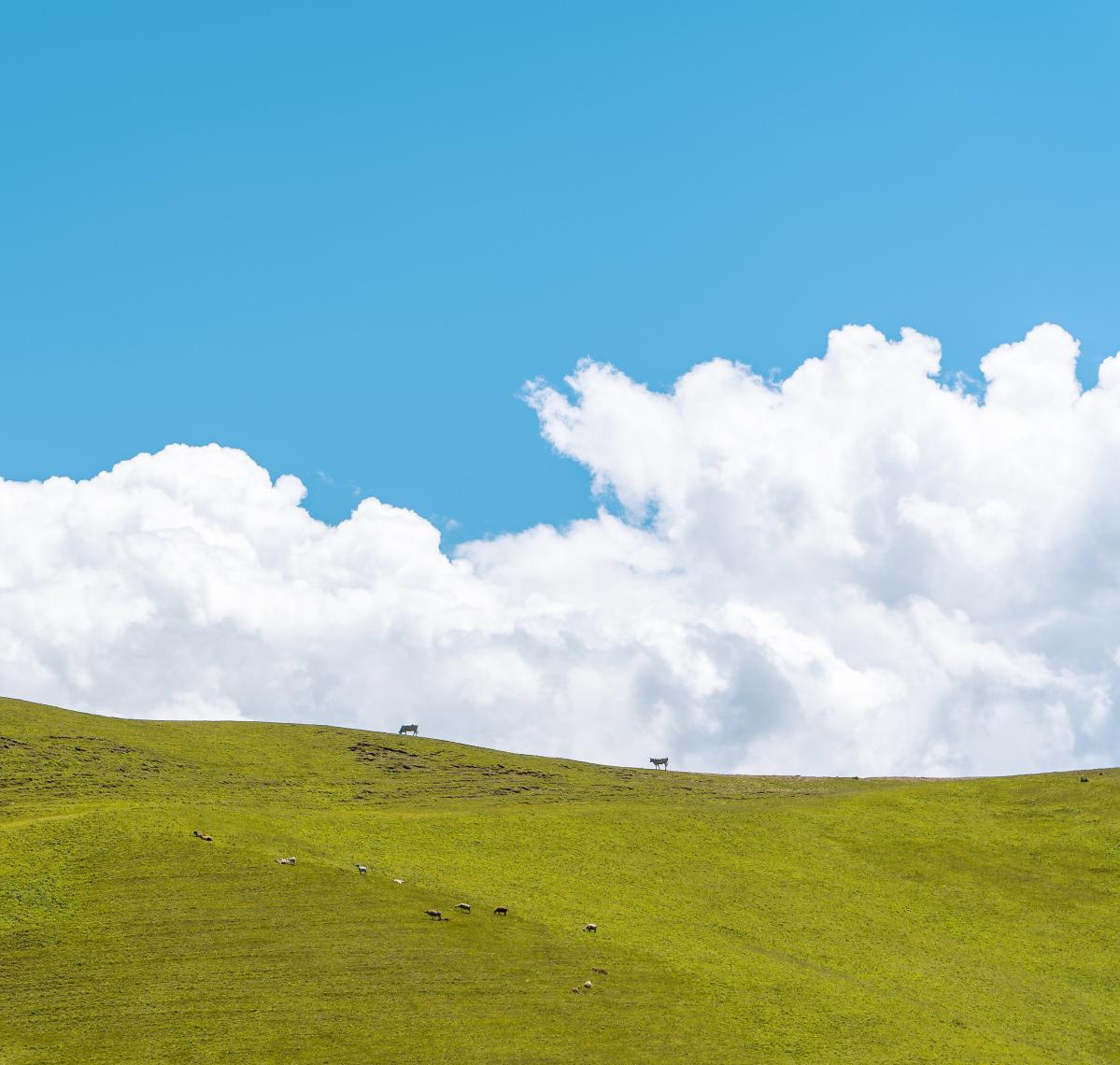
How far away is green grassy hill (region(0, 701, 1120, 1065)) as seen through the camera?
49438mm

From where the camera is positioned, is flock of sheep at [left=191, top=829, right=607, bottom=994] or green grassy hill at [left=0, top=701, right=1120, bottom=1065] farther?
flock of sheep at [left=191, top=829, right=607, bottom=994]

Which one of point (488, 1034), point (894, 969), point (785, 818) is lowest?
point (488, 1034)

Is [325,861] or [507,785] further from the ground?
[507,785]

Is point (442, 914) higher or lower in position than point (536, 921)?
lower

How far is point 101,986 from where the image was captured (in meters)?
50.3

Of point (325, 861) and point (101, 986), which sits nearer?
point (101, 986)

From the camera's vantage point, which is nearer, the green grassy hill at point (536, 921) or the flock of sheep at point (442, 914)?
the green grassy hill at point (536, 921)

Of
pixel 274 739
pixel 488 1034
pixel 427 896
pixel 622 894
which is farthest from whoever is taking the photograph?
pixel 274 739

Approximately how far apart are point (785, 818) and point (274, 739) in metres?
44.4

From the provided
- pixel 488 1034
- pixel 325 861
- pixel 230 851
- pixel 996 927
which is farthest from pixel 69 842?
pixel 996 927

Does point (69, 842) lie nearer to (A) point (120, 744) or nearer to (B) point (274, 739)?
(A) point (120, 744)

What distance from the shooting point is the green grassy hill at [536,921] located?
49438mm

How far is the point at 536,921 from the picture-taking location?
59188 millimetres

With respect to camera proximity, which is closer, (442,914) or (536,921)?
(442,914)
